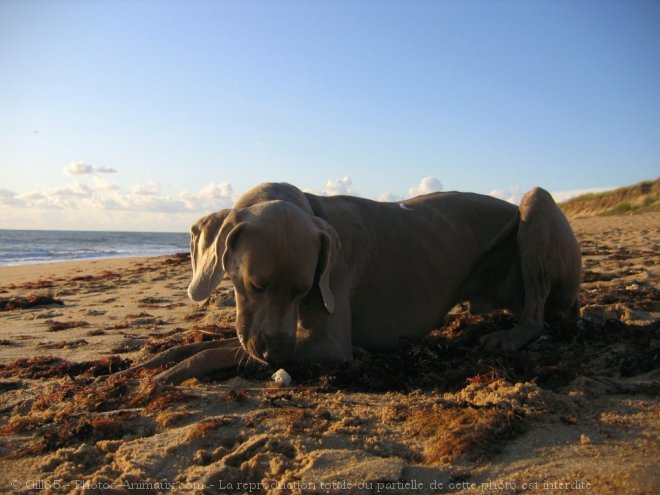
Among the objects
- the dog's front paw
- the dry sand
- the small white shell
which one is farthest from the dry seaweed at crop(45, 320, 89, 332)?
the dog's front paw

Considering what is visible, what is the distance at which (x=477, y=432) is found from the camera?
230cm

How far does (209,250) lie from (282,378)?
85 centimetres

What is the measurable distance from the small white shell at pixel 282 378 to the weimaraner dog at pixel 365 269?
93 mm

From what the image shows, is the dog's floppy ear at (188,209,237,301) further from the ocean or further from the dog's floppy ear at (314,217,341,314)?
the ocean

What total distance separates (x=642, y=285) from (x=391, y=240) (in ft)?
11.1

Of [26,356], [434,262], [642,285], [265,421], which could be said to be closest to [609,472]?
[265,421]

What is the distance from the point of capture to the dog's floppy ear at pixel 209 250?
3295 millimetres

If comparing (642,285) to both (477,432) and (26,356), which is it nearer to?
(477,432)

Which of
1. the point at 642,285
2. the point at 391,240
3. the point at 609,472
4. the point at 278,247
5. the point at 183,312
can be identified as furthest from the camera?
the point at 183,312

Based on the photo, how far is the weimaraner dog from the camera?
3250mm

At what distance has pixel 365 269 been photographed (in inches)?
174

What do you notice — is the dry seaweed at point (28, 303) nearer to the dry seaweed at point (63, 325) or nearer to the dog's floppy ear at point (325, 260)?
the dry seaweed at point (63, 325)

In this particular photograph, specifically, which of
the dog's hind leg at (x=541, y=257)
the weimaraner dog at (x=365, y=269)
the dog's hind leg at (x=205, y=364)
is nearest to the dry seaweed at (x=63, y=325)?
the weimaraner dog at (x=365, y=269)

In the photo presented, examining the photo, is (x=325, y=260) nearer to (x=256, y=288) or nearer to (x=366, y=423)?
(x=256, y=288)
